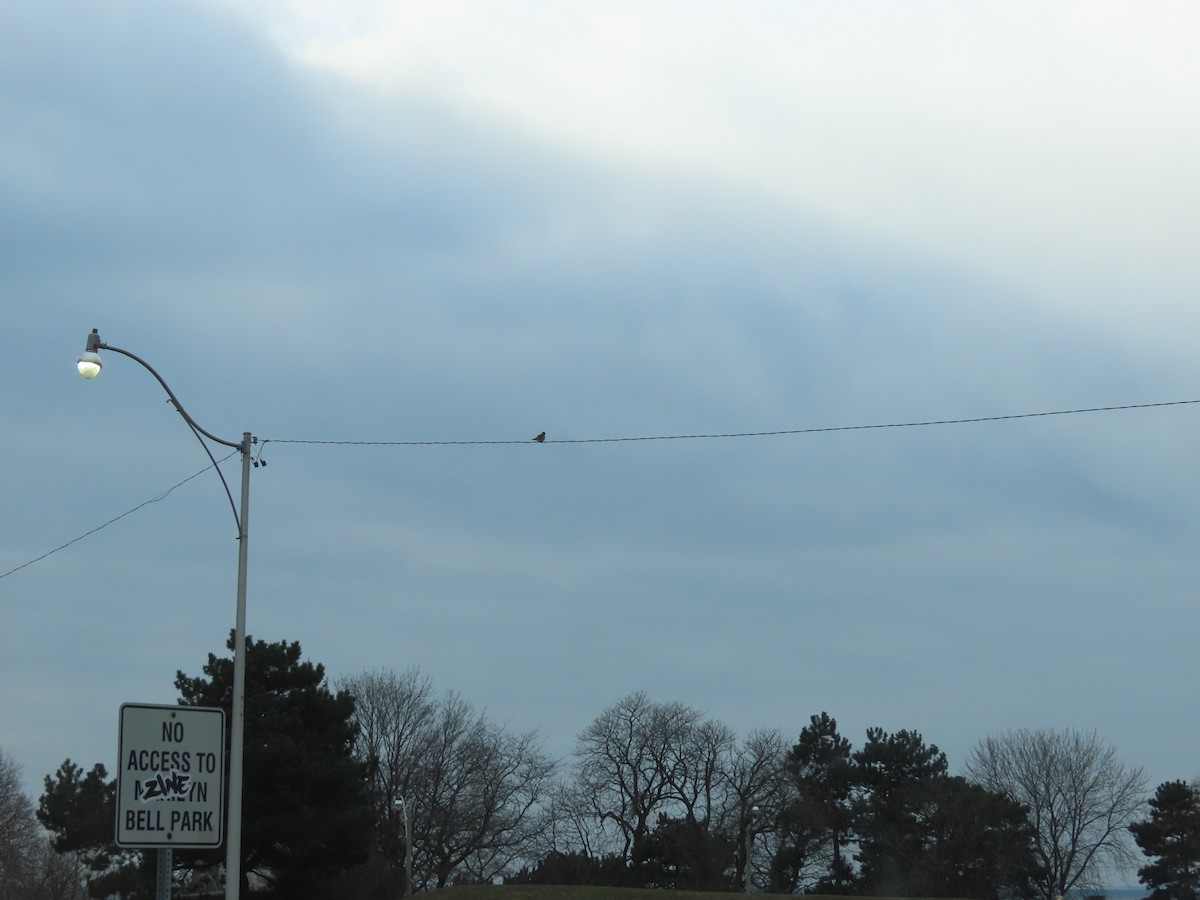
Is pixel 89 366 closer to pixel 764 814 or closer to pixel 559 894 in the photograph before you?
pixel 559 894

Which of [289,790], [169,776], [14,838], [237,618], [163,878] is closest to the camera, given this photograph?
[163,878]

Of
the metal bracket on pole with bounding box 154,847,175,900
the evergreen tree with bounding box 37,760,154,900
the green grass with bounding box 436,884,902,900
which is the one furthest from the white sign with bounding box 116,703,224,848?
the green grass with bounding box 436,884,902,900

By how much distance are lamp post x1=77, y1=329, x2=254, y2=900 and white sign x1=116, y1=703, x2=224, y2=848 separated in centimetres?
663

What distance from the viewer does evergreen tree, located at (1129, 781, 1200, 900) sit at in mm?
74562

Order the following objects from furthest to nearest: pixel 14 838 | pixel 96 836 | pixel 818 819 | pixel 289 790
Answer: pixel 818 819 → pixel 14 838 → pixel 96 836 → pixel 289 790

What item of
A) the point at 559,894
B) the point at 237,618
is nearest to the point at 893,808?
the point at 559,894

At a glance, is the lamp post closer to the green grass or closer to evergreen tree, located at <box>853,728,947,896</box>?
the green grass

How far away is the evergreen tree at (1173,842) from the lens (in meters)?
74.6

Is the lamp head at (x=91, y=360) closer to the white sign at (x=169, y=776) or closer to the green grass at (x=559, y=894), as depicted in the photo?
the white sign at (x=169, y=776)

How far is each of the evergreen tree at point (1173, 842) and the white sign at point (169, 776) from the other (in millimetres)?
75288

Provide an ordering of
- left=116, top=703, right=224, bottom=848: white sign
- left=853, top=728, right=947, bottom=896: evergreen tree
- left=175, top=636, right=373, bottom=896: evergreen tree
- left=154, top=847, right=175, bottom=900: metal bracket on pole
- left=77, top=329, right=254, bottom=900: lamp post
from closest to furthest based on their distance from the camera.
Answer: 1. left=154, top=847, right=175, bottom=900: metal bracket on pole
2. left=116, top=703, right=224, bottom=848: white sign
3. left=77, top=329, right=254, bottom=900: lamp post
4. left=175, top=636, right=373, bottom=896: evergreen tree
5. left=853, top=728, right=947, bottom=896: evergreen tree

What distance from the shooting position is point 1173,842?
248 ft

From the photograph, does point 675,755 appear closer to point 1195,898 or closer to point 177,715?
point 1195,898

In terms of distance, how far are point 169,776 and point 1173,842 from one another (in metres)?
77.8
